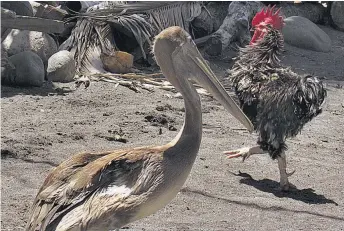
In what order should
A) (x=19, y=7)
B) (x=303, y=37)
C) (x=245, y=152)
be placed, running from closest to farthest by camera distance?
(x=245, y=152)
(x=19, y=7)
(x=303, y=37)

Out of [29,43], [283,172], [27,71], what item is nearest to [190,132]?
[283,172]

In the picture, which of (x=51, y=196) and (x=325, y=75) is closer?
(x=51, y=196)

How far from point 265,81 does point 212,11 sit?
585 cm

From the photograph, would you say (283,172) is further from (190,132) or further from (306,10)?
(306,10)

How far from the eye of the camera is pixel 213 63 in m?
11.6

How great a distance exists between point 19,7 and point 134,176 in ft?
21.0

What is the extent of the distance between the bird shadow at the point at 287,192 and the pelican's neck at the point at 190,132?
2.48m

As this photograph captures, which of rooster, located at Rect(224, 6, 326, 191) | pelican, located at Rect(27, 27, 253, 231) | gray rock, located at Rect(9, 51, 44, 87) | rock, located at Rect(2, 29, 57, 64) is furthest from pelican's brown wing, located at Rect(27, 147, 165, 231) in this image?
rock, located at Rect(2, 29, 57, 64)

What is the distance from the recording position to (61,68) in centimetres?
969

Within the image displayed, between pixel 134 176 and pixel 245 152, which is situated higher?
pixel 134 176

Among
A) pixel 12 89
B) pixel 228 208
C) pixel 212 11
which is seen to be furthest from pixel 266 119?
pixel 212 11

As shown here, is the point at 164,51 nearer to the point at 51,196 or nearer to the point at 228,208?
the point at 51,196

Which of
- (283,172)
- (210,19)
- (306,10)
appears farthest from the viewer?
(306,10)

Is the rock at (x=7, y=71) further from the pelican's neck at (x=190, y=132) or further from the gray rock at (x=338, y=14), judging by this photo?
the gray rock at (x=338, y=14)
